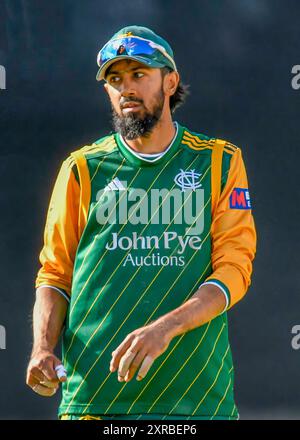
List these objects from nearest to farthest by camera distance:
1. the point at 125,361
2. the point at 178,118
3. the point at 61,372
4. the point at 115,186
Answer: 1. the point at 125,361
2. the point at 61,372
3. the point at 115,186
4. the point at 178,118

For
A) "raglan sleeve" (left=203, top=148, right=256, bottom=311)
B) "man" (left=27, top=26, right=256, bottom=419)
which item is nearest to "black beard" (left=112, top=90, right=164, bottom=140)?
"man" (left=27, top=26, right=256, bottom=419)

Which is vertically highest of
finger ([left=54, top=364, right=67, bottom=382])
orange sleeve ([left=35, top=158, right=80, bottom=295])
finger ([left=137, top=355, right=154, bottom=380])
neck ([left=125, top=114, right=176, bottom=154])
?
neck ([left=125, top=114, right=176, bottom=154])

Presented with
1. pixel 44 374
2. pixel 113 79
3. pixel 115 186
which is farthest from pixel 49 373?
pixel 113 79

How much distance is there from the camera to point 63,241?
3.02 metres

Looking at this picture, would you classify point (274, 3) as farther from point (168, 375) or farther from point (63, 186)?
point (168, 375)

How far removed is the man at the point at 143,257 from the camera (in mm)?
2873

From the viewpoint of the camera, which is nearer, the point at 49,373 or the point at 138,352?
the point at 138,352

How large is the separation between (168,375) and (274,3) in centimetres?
205

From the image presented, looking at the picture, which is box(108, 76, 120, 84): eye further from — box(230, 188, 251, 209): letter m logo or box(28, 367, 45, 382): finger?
box(28, 367, 45, 382): finger

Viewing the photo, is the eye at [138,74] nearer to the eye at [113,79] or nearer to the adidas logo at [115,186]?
the eye at [113,79]

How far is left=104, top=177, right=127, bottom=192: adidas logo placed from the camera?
304 cm

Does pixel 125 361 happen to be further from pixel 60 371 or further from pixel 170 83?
pixel 170 83

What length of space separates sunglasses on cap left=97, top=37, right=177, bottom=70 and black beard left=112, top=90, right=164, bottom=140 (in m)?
0.11

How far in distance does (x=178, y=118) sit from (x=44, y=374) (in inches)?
71.2
